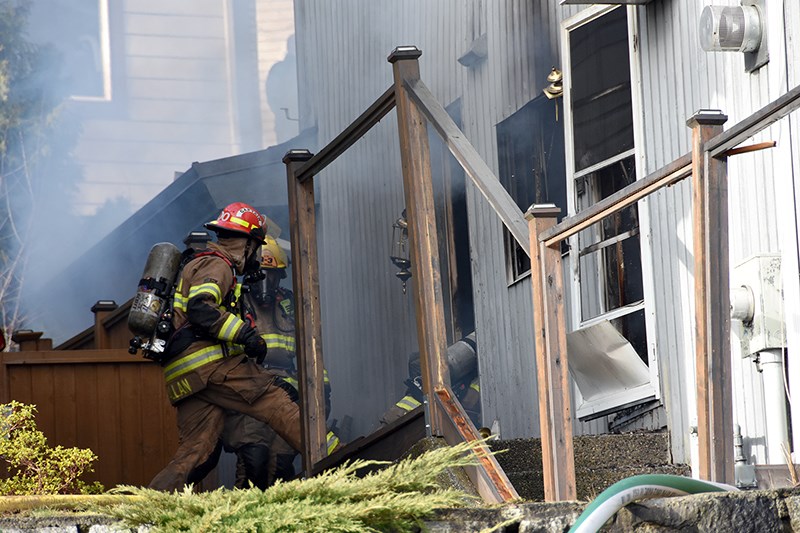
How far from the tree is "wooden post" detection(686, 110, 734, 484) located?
2010 centimetres

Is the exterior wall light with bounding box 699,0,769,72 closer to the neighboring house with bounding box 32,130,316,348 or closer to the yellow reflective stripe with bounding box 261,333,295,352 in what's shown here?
the yellow reflective stripe with bounding box 261,333,295,352

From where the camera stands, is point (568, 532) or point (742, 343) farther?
point (742, 343)

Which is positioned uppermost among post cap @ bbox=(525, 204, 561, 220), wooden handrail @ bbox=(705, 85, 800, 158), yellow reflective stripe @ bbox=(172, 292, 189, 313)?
wooden handrail @ bbox=(705, 85, 800, 158)

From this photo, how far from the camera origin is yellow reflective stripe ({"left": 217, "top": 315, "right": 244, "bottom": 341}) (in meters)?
8.01

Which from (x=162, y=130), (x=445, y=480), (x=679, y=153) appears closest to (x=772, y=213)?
(x=679, y=153)

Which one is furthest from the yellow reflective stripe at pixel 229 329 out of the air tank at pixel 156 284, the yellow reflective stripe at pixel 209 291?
the air tank at pixel 156 284

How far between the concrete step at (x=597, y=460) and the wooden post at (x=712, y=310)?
2.06m

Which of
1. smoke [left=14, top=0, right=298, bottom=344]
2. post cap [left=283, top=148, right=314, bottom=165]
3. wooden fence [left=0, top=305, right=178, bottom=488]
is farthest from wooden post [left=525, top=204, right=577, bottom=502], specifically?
smoke [left=14, top=0, right=298, bottom=344]

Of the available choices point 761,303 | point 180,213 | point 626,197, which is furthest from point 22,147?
point 626,197

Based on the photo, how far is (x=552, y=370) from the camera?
453 centimetres

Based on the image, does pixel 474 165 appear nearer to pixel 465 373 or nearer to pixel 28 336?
pixel 465 373

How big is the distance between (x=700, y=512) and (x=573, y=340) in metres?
4.22

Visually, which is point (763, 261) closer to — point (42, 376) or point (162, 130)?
point (42, 376)

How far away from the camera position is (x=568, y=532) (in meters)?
3.15
